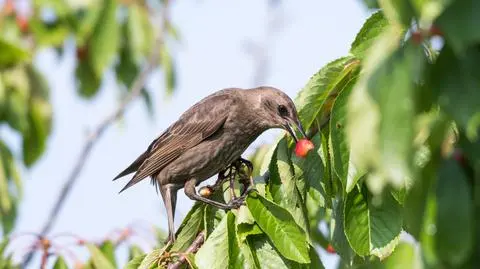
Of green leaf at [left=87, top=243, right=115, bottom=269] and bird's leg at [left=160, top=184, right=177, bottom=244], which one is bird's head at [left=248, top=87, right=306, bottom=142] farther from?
green leaf at [left=87, top=243, right=115, bottom=269]

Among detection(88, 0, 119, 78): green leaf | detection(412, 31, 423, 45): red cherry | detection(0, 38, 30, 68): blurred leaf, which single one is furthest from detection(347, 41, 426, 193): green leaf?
detection(88, 0, 119, 78): green leaf

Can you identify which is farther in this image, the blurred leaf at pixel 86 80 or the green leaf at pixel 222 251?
the blurred leaf at pixel 86 80

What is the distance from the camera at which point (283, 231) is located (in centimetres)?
381

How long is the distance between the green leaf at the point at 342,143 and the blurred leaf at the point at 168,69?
465cm

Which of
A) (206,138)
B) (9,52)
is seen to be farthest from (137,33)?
(9,52)

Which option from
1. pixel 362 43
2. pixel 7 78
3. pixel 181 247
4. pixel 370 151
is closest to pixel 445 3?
pixel 370 151

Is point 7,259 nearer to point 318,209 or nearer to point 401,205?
point 318,209

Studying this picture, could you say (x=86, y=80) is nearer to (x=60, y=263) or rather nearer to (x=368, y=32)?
(x=60, y=263)

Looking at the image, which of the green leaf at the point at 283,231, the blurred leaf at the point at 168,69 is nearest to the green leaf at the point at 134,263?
the green leaf at the point at 283,231

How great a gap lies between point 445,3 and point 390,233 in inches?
86.8

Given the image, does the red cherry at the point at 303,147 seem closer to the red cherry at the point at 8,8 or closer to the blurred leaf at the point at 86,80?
the blurred leaf at the point at 86,80

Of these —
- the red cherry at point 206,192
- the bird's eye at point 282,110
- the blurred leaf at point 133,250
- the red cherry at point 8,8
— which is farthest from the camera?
the red cherry at point 8,8

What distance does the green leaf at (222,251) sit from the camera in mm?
3854

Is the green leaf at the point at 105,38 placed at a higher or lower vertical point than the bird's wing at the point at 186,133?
higher
